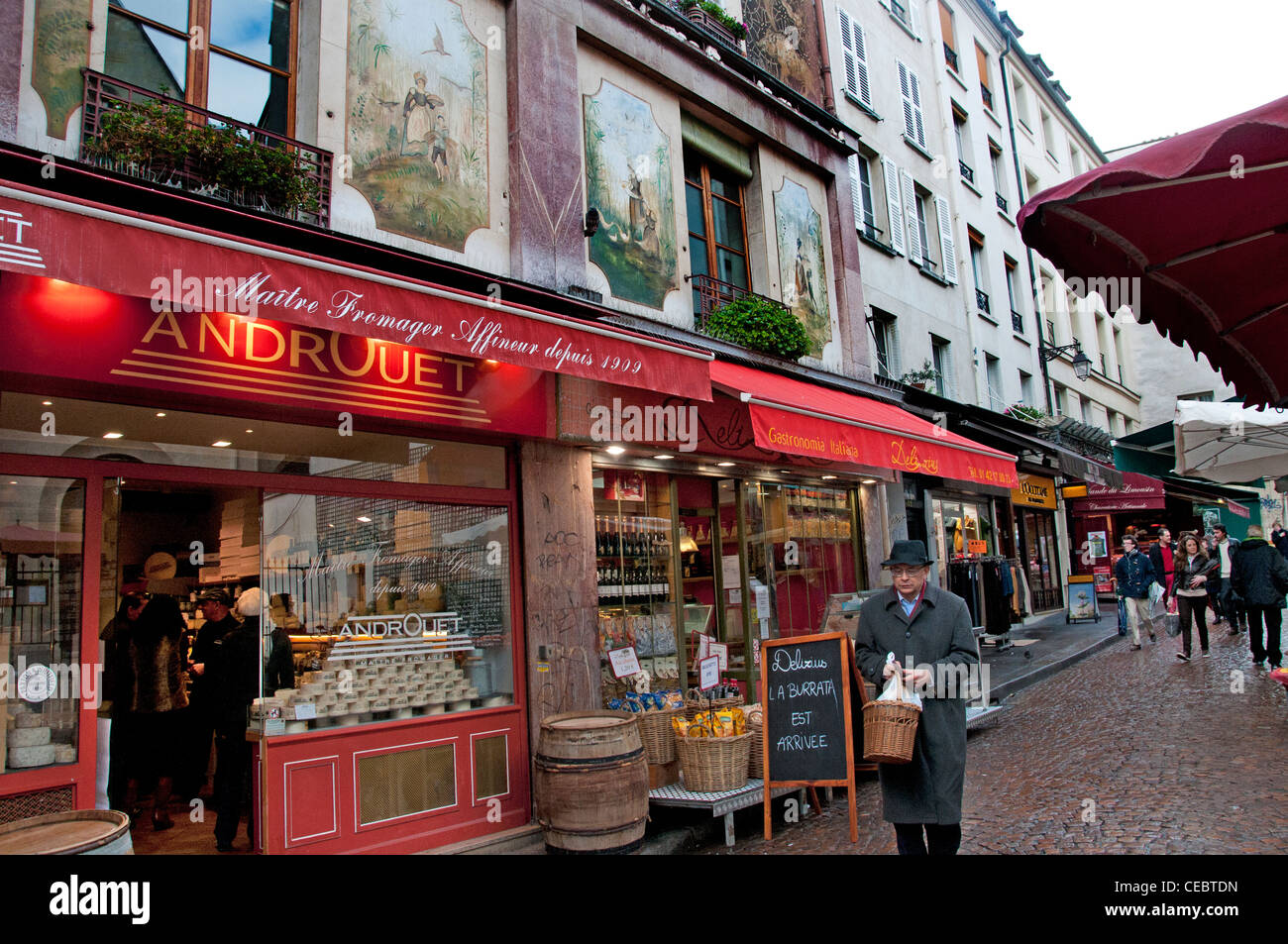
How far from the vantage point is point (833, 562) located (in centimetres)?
1062

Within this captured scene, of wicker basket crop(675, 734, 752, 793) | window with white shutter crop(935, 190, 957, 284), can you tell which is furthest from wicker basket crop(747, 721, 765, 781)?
window with white shutter crop(935, 190, 957, 284)

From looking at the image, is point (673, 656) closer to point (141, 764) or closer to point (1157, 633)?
point (141, 764)

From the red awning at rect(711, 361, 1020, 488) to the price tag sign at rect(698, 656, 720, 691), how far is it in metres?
1.81

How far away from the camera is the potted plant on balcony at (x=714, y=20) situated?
9.88 m

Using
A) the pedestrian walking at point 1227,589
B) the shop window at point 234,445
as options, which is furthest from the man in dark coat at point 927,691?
the pedestrian walking at point 1227,589

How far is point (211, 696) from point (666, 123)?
6982 mm

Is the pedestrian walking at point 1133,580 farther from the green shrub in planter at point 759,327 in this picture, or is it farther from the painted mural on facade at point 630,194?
the painted mural on facade at point 630,194

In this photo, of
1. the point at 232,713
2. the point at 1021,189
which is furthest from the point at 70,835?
the point at 1021,189

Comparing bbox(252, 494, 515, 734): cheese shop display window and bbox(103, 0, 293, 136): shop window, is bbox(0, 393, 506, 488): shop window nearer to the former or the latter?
bbox(252, 494, 515, 734): cheese shop display window

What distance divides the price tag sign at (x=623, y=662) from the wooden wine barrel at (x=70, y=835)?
162 inches

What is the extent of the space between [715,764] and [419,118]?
533cm

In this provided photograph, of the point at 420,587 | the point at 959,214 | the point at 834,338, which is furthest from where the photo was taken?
the point at 959,214

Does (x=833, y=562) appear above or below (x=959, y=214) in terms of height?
below

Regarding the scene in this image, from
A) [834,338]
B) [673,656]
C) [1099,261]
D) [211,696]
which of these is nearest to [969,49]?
[834,338]
